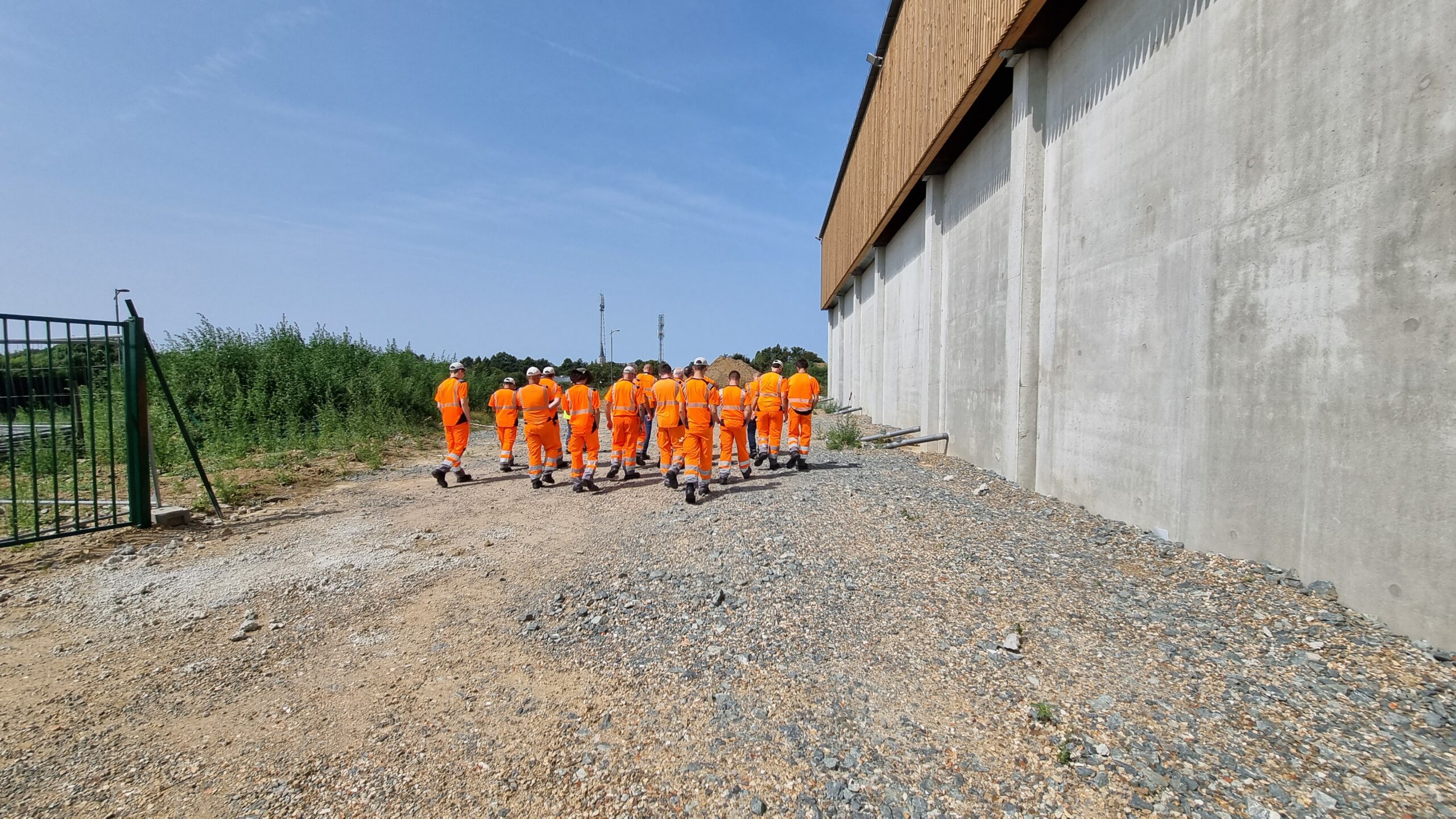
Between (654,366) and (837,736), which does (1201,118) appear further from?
(654,366)

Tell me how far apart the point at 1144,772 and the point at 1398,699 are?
148 cm

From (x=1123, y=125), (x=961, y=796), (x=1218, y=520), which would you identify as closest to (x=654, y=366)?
(x=1123, y=125)

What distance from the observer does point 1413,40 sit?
3.39 metres

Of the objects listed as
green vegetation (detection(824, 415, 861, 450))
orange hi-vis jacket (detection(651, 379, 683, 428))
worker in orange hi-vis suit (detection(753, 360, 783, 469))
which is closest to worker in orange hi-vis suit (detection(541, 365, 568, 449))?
orange hi-vis jacket (detection(651, 379, 683, 428))

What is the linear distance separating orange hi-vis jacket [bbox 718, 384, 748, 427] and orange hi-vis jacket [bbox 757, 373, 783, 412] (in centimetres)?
79

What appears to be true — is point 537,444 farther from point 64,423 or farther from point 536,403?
point 64,423

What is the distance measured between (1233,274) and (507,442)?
9813 mm

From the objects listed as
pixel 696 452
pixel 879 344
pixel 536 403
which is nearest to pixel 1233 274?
pixel 696 452

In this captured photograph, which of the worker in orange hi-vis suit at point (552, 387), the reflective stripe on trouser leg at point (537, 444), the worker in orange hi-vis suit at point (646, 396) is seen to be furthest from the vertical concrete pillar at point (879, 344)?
the reflective stripe on trouser leg at point (537, 444)

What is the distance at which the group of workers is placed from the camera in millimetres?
8031

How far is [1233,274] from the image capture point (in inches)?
181

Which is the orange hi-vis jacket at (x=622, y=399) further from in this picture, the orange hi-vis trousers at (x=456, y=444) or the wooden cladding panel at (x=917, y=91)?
the wooden cladding panel at (x=917, y=91)

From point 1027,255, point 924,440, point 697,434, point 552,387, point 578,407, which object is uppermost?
point 1027,255

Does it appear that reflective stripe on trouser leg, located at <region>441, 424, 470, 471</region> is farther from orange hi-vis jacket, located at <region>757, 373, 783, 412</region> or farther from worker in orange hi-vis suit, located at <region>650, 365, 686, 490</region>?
orange hi-vis jacket, located at <region>757, 373, 783, 412</region>
